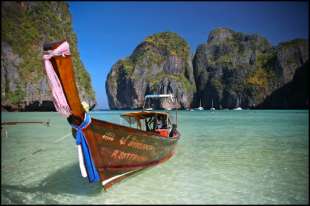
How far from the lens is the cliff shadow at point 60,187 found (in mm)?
7781

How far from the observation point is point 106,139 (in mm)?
7312

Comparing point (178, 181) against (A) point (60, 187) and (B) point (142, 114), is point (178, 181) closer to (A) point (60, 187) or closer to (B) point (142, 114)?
(A) point (60, 187)

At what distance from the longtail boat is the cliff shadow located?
787 mm

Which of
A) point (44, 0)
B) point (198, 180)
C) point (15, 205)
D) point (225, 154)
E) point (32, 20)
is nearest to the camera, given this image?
point (15, 205)

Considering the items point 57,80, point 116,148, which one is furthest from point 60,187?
point 57,80

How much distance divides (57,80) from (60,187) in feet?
13.7

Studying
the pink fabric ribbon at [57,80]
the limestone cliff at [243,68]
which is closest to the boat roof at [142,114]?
the pink fabric ribbon at [57,80]

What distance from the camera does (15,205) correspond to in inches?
264

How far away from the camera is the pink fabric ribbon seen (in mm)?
5422

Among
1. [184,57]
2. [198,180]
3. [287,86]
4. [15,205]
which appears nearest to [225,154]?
[198,180]

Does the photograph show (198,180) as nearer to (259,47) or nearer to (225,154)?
(225,154)

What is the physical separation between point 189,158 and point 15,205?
8.09 meters

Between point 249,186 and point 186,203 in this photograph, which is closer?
point 186,203

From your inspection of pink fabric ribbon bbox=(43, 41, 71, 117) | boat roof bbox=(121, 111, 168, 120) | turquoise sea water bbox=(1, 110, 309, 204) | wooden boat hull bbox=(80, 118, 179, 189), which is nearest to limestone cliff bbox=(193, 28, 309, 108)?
turquoise sea water bbox=(1, 110, 309, 204)
